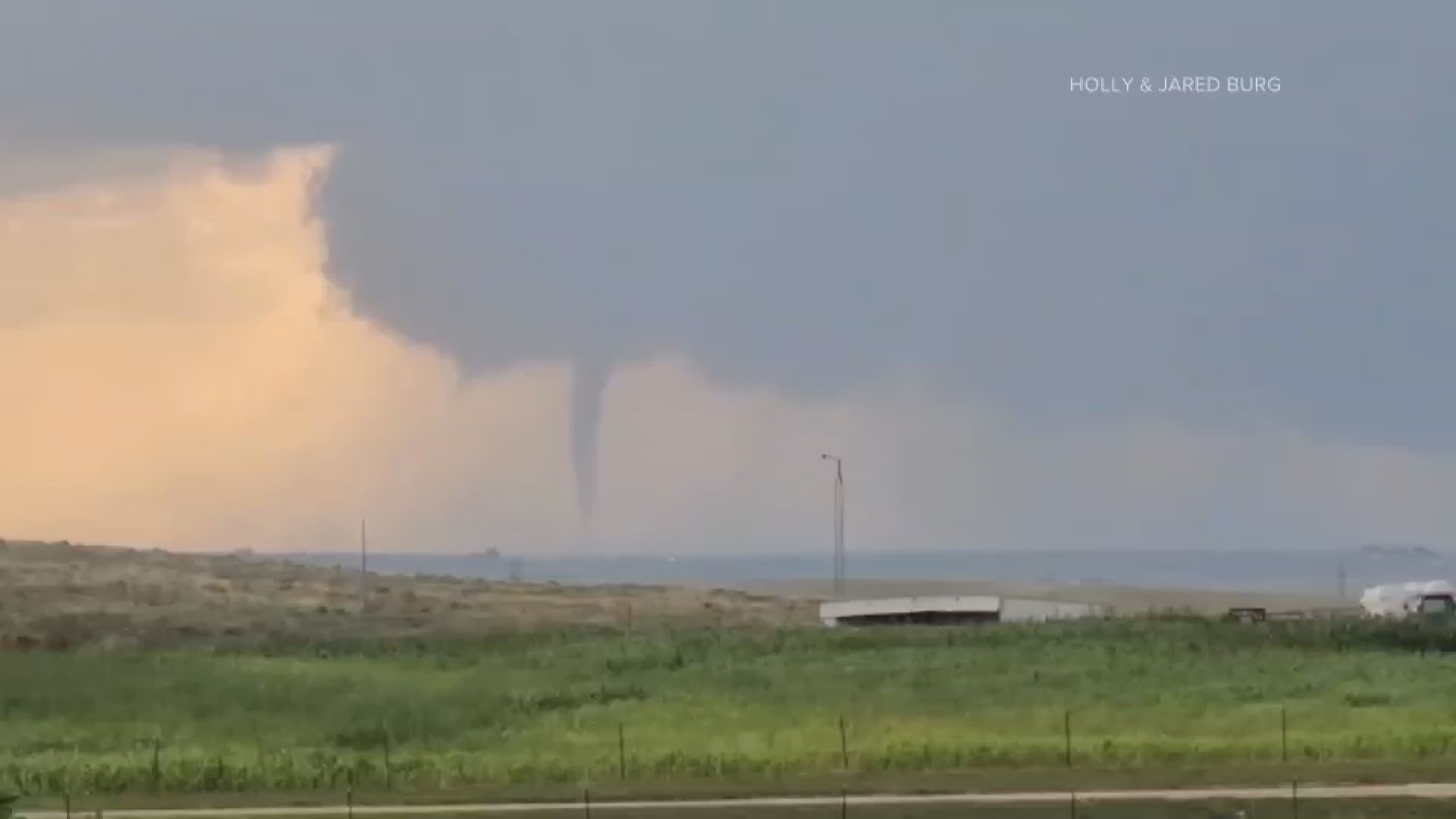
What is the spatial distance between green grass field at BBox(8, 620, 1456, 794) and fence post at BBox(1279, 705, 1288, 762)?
0.45ft

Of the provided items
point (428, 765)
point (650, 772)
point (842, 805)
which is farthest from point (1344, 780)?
point (428, 765)

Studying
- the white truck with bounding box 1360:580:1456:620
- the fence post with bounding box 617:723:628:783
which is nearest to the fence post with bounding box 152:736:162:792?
the fence post with bounding box 617:723:628:783

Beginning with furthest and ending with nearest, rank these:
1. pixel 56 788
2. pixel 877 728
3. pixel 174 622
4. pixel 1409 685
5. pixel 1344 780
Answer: pixel 174 622 → pixel 1409 685 → pixel 877 728 → pixel 56 788 → pixel 1344 780

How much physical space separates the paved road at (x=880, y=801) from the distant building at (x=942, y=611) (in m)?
56.0

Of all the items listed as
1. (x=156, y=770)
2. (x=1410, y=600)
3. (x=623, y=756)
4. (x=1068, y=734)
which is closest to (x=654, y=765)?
(x=623, y=756)

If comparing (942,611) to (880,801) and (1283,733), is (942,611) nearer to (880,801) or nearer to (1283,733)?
(1283,733)

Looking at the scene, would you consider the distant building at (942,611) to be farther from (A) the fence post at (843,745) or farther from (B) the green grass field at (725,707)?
(A) the fence post at (843,745)

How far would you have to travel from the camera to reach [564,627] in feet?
347

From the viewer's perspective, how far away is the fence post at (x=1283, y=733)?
4134cm

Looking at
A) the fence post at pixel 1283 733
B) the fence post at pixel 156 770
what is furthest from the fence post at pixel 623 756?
the fence post at pixel 1283 733

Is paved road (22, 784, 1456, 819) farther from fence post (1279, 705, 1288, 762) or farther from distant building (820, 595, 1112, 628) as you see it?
distant building (820, 595, 1112, 628)

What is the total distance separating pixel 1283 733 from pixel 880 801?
12104 mm

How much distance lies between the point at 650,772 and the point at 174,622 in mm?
65484

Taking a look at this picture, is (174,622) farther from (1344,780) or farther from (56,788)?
(1344,780)
